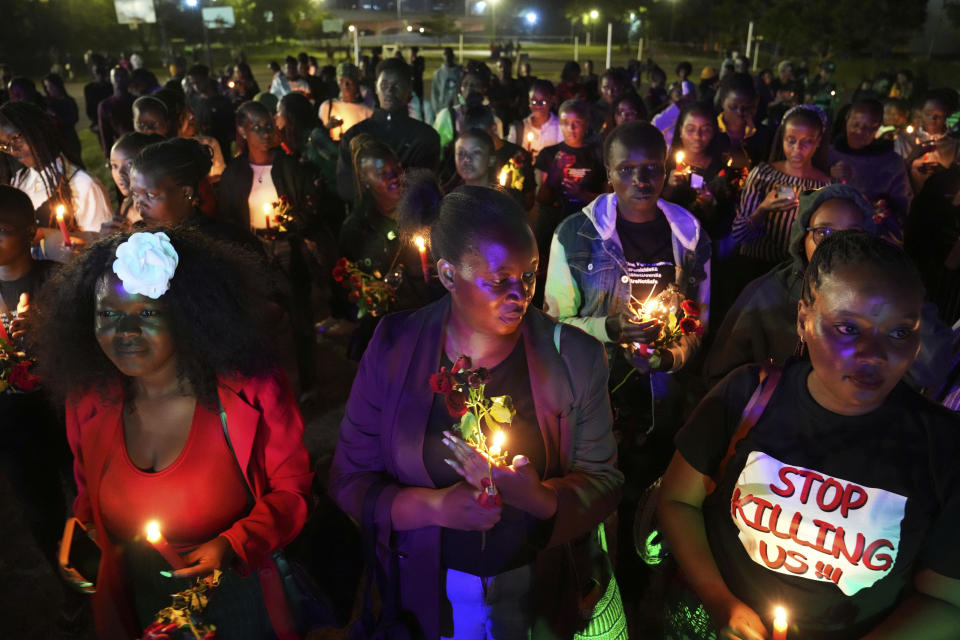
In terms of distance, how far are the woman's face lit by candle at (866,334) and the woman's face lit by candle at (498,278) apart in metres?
0.89

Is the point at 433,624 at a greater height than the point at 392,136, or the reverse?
the point at 392,136

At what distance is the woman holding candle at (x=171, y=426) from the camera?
234cm

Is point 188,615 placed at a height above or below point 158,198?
below

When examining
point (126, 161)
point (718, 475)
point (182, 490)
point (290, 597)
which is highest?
point (126, 161)

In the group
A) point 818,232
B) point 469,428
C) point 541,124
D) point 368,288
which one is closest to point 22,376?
point 368,288

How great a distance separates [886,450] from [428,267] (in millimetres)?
2474

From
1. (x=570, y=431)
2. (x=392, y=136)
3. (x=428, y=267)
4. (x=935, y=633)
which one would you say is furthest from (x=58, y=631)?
(x=392, y=136)

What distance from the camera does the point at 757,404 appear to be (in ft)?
6.94

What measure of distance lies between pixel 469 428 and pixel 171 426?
1244mm

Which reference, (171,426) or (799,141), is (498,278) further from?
(799,141)

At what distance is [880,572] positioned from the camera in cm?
196

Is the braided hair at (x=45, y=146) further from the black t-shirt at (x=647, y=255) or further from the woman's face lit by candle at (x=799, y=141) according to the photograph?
the woman's face lit by candle at (x=799, y=141)

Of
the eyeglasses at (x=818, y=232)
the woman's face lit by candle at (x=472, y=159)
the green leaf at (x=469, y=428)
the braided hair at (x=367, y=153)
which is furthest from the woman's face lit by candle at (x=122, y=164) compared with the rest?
the eyeglasses at (x=818, y=232)

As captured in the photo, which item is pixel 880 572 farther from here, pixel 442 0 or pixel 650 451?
pixel 442 0
